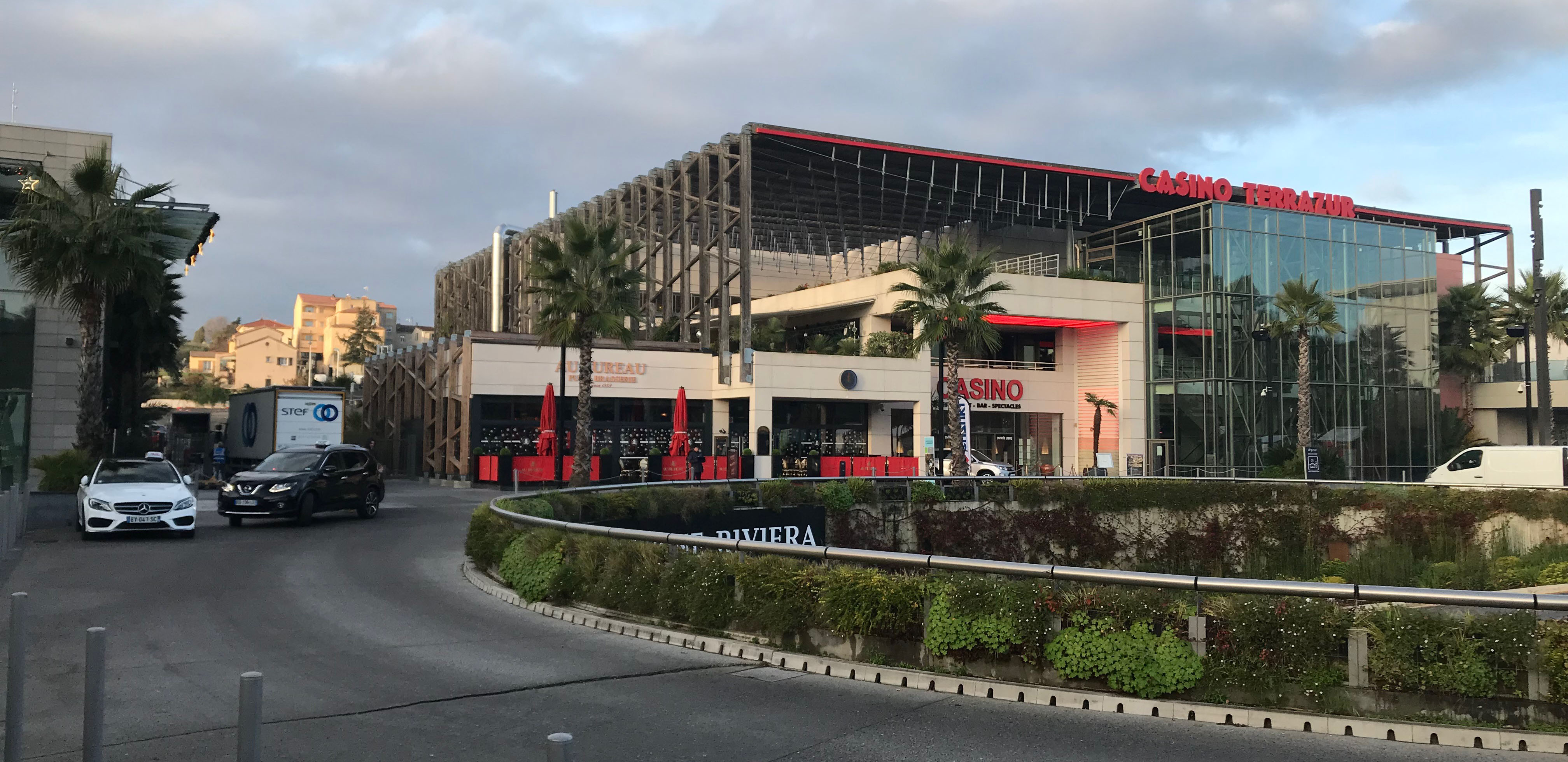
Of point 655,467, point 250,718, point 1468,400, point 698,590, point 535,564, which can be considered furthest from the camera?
point 1468,400

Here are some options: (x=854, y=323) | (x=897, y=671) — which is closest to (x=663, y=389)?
(x=854, y=323)

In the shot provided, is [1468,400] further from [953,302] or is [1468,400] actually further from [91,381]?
[91,381]

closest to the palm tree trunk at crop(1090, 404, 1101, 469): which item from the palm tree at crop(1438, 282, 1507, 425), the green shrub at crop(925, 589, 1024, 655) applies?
the palm tree at crop(1438, 282, 1507, 425)

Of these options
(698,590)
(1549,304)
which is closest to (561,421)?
(698,590)

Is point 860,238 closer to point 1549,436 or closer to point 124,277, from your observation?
point 1549,436

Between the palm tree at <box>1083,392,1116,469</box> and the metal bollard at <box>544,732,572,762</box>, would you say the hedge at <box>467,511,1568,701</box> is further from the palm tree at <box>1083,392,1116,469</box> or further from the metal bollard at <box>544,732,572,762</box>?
the palm tree at <box>1083,392,1116,469</box>

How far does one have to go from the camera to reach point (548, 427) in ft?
115

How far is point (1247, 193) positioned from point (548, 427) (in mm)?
33640

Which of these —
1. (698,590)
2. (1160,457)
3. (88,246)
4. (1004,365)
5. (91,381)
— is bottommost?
(698,590)

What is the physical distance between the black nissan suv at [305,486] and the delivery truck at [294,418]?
1102 cm

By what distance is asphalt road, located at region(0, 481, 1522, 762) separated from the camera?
7.06m

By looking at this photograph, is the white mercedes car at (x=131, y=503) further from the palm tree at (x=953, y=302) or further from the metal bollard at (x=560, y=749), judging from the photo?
the palm tree at (x=953, y=302)

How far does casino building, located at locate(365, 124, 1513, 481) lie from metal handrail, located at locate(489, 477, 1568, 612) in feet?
95.5

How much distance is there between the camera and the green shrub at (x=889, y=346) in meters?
45.0
